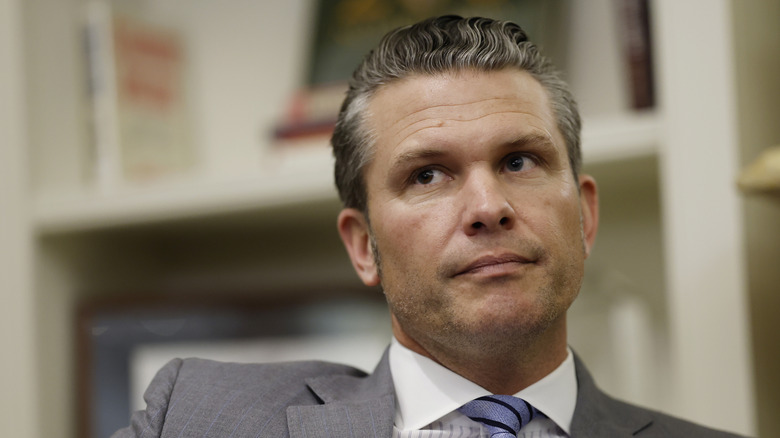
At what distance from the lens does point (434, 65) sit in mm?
891

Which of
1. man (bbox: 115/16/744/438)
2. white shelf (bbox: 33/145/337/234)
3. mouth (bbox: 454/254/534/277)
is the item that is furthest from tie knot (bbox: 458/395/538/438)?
white shelf (bbox: 33/145/337/234)

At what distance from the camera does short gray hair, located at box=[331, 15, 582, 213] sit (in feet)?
2.93

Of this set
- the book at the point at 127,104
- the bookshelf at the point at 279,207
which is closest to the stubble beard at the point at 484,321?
the bookshelf at the point at 279,207

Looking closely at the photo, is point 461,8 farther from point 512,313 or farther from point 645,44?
point 512,313

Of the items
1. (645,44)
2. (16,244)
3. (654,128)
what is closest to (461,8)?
(645,44)

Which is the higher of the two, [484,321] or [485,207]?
[485,207]

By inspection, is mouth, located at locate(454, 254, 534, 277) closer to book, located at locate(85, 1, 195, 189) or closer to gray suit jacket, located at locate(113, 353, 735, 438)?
gray suit jacket, located at locate(113, 353, 735, 438)

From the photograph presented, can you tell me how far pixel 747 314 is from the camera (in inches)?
41.1

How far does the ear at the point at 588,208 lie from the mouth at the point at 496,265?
0.68 ft

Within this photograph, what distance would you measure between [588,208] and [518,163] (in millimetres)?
172

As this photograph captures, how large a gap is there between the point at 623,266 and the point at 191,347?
81 centimetres

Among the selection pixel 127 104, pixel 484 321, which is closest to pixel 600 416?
pixel 484 321

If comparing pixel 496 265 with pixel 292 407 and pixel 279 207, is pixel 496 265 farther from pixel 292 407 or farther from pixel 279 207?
pixel 279 207

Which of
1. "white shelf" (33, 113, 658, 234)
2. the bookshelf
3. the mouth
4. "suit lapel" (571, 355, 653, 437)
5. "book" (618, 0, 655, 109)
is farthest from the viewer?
"white shelf" (33, 113, 658, 234)
